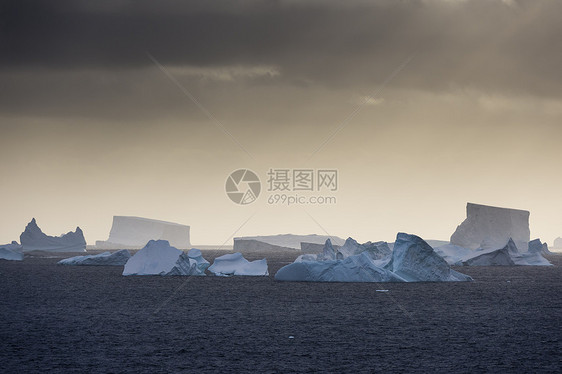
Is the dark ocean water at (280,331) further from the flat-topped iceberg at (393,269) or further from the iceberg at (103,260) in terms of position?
the iceberg at (103,260)

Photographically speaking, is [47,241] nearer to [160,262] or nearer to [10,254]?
[10,254]

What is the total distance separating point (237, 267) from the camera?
3341cm

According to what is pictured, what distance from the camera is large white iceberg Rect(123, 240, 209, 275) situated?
30.0 m

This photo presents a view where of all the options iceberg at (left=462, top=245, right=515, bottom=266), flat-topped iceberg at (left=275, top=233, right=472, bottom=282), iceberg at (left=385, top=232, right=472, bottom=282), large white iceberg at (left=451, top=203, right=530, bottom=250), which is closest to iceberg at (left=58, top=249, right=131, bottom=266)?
flat-topped iceberg at (left=275, top=233, right=472, bottom=282)

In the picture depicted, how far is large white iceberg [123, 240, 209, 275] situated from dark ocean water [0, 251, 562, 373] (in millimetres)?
8289

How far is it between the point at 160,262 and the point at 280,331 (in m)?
18.9

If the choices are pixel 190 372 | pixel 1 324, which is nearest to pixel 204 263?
pixel 1 324

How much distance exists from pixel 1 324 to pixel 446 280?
18.3m

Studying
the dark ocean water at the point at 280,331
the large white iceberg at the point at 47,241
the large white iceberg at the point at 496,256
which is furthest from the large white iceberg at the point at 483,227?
the large white iceberg at the point at 47,241

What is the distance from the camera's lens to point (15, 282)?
26.4 metres

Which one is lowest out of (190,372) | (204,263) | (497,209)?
(190,372)

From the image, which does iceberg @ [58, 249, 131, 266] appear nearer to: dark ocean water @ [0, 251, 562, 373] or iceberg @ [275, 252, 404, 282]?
iceberg @ [275, 252, 404, 282]

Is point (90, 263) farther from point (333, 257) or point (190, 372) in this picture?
point (190, 372)

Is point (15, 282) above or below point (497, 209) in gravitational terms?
below
